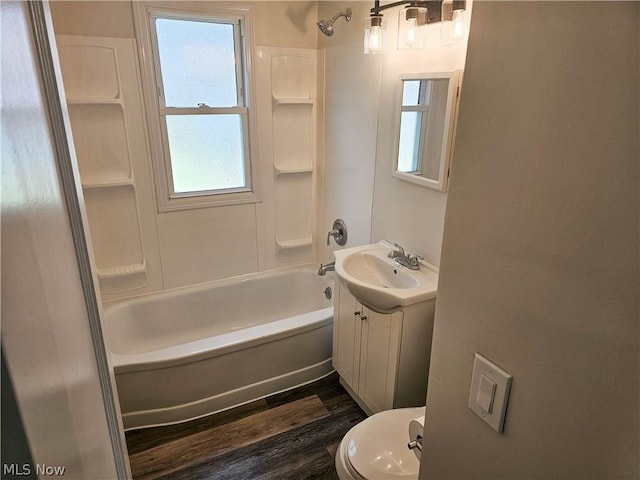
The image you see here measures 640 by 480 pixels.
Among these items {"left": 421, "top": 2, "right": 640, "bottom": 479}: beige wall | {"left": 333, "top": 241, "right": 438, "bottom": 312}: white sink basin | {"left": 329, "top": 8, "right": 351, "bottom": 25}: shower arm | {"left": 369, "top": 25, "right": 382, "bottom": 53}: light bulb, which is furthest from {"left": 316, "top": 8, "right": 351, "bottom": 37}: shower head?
{"left": 421, "top": 2, "right": 640, "bottom": 479}: beige wall

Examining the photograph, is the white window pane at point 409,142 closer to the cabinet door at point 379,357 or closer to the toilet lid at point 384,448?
the cabinet door at point 379,357

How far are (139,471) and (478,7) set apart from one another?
86.2 inches

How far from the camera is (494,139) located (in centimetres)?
61

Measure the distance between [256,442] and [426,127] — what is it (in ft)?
5.85

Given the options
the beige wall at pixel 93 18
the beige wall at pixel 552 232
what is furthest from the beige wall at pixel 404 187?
the beige wall at pixel 93 18

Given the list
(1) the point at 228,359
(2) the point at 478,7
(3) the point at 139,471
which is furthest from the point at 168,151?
(2) the point at 478,7

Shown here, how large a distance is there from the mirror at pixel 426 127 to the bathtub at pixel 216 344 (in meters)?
1.00

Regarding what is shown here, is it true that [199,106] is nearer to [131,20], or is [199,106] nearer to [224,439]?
[131,20]

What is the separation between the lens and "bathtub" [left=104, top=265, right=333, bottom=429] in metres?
2.07

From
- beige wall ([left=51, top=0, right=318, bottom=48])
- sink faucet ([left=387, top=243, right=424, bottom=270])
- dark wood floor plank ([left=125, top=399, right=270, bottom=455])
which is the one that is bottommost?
dark wood floor plank ([left=125, top=399, right=270, bottom=455])

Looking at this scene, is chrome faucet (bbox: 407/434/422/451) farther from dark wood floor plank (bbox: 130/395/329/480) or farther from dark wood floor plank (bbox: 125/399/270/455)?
dark wood floor plank (bbox: 125/399/270/455)

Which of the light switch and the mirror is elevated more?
the mirror

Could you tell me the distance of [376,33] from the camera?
6.31 feet

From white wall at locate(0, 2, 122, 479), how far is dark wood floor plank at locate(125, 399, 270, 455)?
5.03ft
